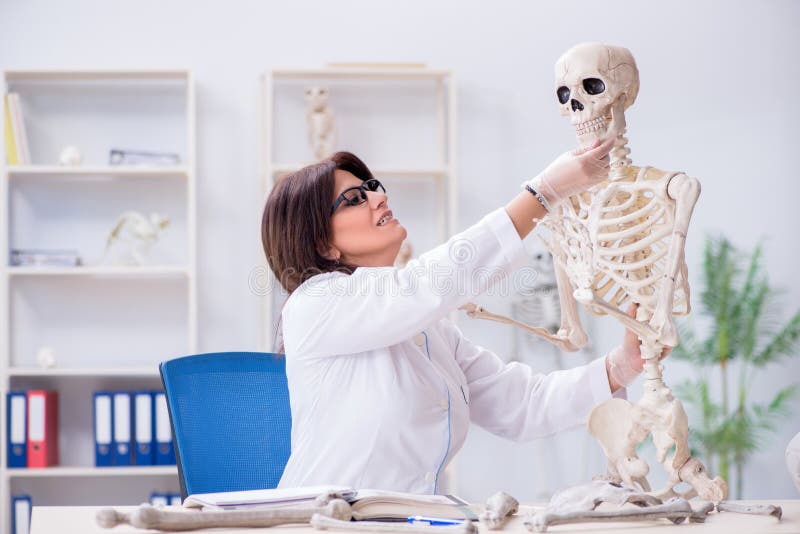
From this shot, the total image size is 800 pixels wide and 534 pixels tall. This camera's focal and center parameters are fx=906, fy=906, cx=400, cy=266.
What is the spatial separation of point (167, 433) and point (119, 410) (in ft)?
0.64

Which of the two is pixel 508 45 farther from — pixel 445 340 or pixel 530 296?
pixel 445 340

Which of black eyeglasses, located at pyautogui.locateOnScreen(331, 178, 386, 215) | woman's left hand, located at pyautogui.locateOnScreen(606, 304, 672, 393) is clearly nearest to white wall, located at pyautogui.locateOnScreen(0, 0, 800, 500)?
black eyeglasses, located at pyautogui.locateOnScreen(331, 178, 386, 215)

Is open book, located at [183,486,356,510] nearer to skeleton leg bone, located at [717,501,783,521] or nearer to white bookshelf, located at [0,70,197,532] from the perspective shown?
skeleton leg bone, located at [717,501,783,521]

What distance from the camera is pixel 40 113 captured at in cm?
364

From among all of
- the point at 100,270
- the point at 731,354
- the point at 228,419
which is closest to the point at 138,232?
the point at 100,270

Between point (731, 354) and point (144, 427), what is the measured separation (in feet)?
7.60

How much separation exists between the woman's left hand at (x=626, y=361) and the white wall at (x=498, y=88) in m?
2.03

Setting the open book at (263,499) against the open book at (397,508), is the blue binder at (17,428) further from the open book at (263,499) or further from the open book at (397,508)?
the open book at (397,508)

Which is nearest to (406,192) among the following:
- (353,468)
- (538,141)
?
(538,141)

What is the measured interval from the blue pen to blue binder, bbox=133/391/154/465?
7.88 ft

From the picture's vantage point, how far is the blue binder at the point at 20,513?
337 cm

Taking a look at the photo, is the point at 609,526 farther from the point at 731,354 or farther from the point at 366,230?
the point at 731,354

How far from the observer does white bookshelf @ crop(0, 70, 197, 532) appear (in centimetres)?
359

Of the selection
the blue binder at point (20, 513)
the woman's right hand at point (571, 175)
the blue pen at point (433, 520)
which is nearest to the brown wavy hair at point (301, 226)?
the woman's right hand at point (571, 175)
